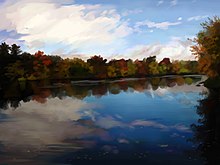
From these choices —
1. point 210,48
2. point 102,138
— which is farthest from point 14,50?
point 102,138

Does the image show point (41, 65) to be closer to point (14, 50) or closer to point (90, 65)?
point (14, 50)

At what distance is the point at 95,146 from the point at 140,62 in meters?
179

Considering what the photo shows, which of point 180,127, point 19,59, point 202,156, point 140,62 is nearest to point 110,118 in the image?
point 180,127

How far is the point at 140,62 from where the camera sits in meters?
198

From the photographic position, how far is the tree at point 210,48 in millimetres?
56812

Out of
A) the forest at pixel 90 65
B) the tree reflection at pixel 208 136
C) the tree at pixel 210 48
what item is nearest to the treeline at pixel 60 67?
the forest at pixel 90 65

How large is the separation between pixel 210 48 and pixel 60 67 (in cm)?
7253

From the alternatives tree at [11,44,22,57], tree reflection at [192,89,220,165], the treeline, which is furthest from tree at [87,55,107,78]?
tree reflection at [192,89,220,165]

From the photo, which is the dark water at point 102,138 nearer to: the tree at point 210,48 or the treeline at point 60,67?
the tree at point 210,48

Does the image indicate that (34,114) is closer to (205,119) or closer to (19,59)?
(205,119)

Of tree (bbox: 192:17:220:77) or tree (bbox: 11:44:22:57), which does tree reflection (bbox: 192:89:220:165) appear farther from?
tree (bbox: 11:44:22:57)

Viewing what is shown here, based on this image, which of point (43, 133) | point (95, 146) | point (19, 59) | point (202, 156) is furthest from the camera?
point (19, 59)

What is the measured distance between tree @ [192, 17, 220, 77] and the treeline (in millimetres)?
37638

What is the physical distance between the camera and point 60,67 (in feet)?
400
